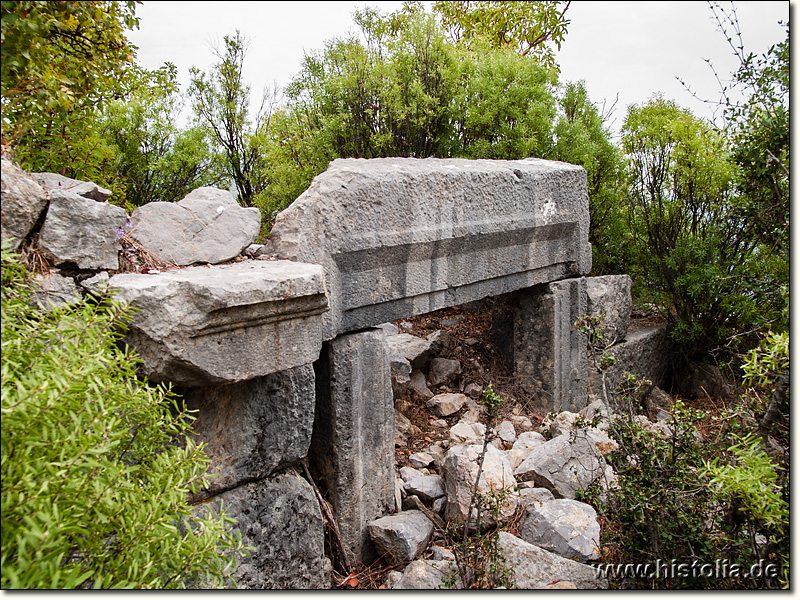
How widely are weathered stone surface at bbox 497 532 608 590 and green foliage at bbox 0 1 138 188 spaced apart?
222 cm

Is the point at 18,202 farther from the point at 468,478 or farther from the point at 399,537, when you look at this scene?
the point at 468,478

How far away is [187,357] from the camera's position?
6.26 feet

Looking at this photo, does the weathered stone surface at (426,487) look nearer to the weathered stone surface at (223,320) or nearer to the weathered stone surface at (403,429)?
the weathered stone surface at (403,429)

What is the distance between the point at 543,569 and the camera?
2.48 m

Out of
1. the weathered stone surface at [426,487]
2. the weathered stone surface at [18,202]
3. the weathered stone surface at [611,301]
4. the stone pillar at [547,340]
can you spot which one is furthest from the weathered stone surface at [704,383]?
the weathered stone surface at [18,202]

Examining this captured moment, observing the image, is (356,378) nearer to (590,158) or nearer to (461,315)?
(461,315)

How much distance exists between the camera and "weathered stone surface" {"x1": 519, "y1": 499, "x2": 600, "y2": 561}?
106 inches

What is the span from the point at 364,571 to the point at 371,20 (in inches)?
232

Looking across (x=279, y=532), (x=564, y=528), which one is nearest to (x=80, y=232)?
(x=279, y=532)

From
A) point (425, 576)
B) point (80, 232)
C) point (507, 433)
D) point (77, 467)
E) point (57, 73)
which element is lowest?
point (425, 576)

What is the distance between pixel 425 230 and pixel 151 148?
13.7 ft

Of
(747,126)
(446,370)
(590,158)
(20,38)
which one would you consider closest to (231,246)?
(20,38)

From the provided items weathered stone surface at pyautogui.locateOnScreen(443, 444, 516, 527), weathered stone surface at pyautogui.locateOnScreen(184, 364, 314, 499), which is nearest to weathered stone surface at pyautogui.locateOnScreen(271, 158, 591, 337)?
weathered stone surface at pyautogui.locateOnScreen(184, 364, 314, 499)

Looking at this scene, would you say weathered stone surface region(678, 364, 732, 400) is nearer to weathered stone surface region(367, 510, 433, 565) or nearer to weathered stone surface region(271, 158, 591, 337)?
weathered stone surface region(271, 158, 591, 337)
